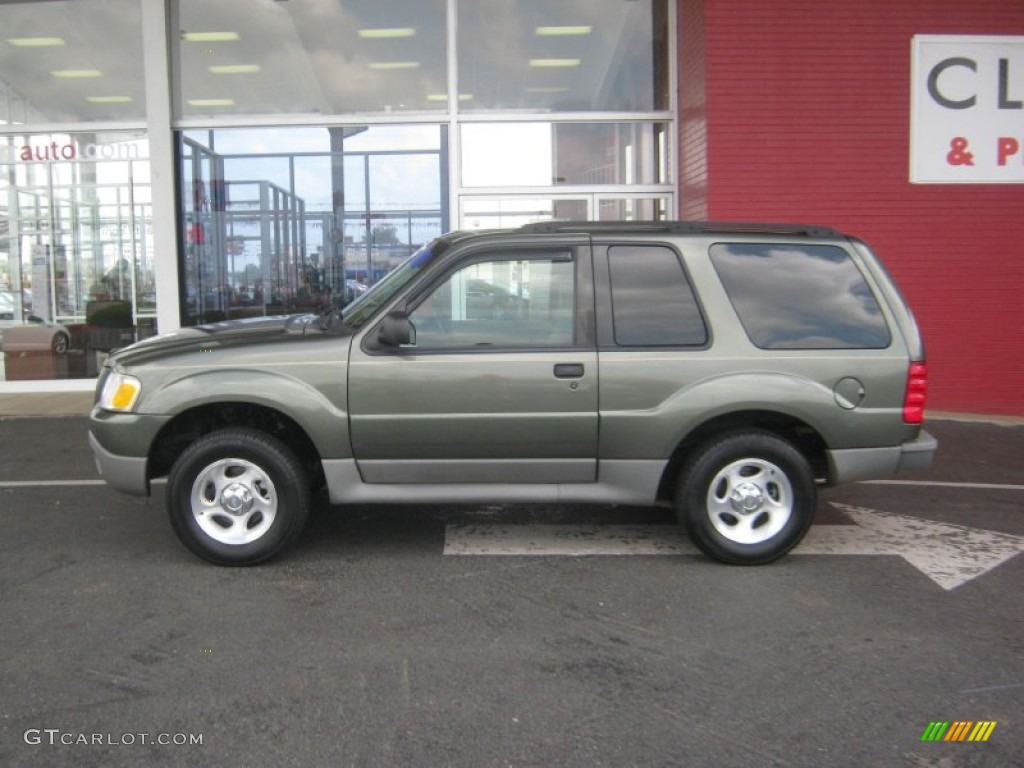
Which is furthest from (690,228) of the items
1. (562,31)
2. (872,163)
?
(562,31)

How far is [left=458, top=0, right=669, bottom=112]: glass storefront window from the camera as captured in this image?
1154 cm

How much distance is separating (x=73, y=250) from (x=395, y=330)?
9.22 m

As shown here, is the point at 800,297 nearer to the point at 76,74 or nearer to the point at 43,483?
the point at 43,483

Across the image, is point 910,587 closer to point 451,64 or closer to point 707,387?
point 707,387

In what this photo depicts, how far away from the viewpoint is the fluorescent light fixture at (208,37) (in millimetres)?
11656

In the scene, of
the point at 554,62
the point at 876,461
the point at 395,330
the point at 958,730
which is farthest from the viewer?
the point at 554,62

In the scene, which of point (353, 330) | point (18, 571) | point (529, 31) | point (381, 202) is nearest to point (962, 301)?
point (529, 31)

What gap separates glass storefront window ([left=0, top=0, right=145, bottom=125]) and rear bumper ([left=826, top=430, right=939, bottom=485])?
1060 cm

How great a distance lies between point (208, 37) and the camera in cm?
1166

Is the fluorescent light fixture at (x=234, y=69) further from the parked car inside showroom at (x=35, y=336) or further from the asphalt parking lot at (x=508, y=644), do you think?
the asphalt parking lot at (x=508, y=644)

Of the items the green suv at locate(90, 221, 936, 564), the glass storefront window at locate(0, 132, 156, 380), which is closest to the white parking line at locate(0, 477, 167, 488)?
the green suv at locate(90, 221, 936, 564)

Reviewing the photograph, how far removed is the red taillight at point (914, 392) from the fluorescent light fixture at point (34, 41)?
38.5ft

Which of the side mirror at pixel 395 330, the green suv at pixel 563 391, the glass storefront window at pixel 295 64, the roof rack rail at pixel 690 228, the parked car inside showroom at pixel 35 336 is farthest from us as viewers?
the parked car inside showroom at pixel 35 336

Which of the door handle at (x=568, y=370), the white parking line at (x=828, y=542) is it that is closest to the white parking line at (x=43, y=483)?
the white parking line at (x=828, y=542)
